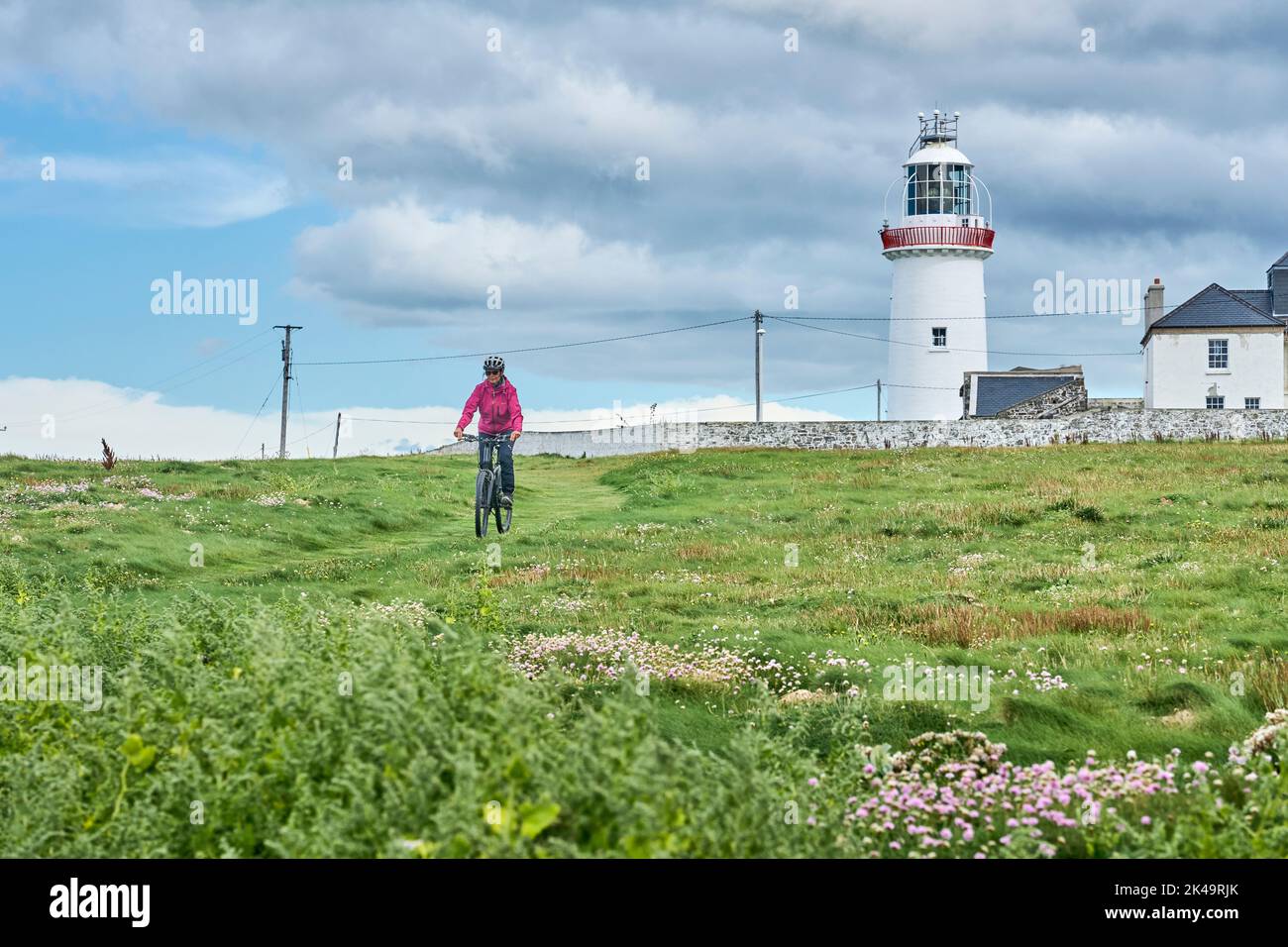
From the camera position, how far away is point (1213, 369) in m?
76.6

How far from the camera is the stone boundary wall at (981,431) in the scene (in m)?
56.5

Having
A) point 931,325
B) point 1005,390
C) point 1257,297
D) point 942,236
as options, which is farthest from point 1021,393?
point 1257,297

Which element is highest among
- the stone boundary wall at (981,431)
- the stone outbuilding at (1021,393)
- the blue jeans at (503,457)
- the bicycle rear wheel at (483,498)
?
the stone outbuilding at (1021,393)

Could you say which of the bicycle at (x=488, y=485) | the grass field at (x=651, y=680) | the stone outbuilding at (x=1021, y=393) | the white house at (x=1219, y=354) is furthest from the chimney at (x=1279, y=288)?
the bicycle at (x=488, y=485)

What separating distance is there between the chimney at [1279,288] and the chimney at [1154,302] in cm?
671

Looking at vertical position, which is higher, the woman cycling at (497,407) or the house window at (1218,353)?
the house window at (1218,353)

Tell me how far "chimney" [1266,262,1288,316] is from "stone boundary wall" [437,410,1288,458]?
26.7 m

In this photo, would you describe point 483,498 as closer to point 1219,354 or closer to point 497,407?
point 497,407

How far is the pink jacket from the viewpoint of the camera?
23.1 m

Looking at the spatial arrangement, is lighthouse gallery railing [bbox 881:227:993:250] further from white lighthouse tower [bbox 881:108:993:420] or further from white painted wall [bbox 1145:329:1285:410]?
white painted wall [bbox 1145:329:1285:410]

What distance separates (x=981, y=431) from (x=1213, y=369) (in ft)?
90.2

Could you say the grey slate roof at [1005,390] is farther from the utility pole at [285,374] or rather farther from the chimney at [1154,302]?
the utility pole at [285,374]
